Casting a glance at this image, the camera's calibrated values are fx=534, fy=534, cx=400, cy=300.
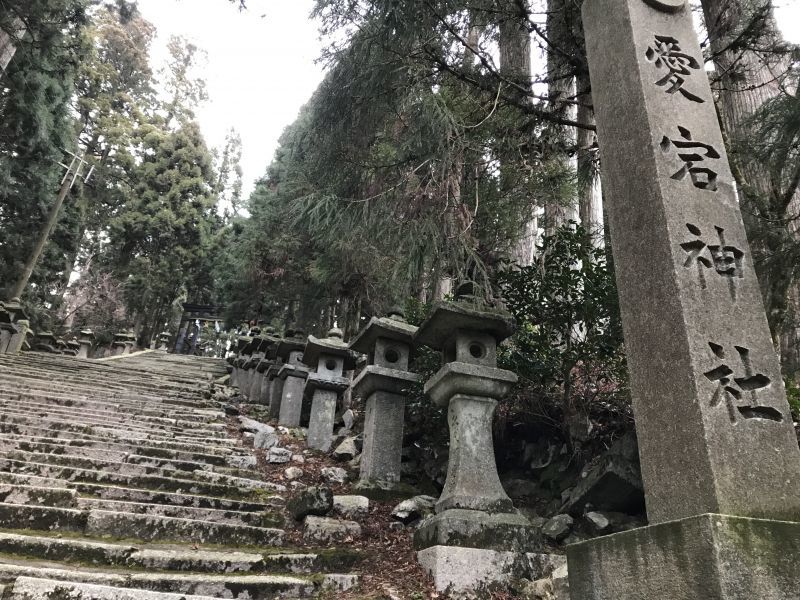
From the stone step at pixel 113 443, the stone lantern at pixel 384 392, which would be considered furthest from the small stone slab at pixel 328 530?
the stone step at pixel 113 443

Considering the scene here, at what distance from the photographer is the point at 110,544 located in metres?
3.18

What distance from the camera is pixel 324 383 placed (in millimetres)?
6676

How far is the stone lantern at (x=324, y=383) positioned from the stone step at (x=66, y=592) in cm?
395

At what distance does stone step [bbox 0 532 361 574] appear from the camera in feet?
9.86

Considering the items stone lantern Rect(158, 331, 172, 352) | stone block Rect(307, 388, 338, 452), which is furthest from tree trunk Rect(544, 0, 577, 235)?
stone lantern Rect(158, 331, 172, 352)

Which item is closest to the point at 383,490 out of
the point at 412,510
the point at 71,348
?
the point at 412,510

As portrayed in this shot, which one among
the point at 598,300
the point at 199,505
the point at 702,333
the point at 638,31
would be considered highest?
the point at 638,31

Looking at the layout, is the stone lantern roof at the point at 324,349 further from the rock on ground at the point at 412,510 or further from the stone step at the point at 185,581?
the stone step at the point at 185,581

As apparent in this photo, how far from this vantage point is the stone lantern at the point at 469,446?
329 centimetres

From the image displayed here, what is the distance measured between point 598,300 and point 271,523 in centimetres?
310

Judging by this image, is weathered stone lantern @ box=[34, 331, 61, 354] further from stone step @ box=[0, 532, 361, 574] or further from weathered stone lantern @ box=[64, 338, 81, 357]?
stone step @ box=[0, 532, 361, 574]

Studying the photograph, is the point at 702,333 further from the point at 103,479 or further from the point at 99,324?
the point at 99,324

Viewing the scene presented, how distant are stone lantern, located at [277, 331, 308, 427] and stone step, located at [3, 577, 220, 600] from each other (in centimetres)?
511

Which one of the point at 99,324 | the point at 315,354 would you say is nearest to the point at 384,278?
the point at 315,354
